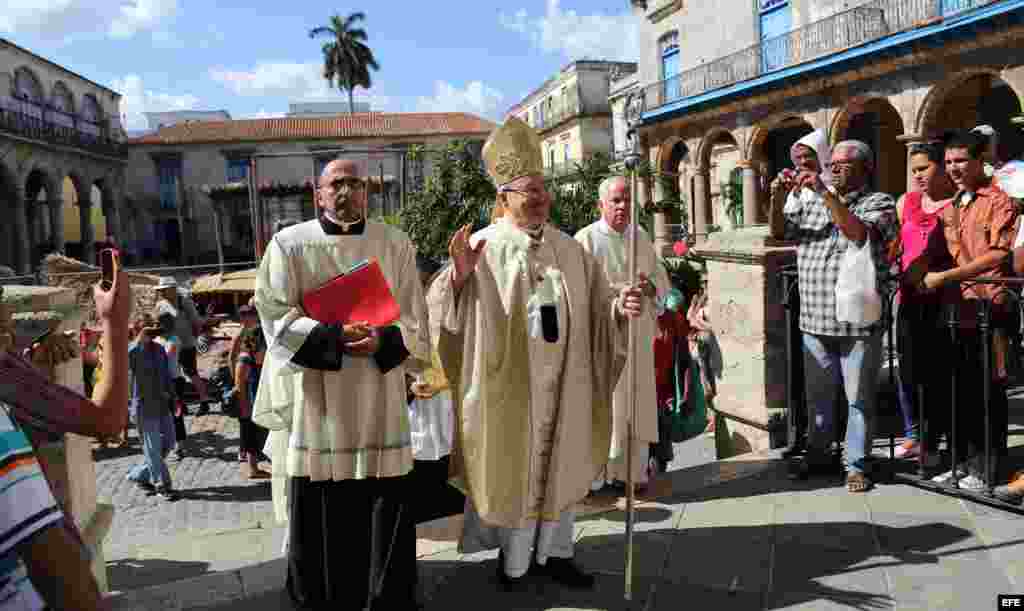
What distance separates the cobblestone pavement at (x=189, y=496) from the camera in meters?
6.25

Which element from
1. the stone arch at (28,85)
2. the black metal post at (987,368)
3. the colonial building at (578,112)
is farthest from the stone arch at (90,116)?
the black metal post at (987,368)

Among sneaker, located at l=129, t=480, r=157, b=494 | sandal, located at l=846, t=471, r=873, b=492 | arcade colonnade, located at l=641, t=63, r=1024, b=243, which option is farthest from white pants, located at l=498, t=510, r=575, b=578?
arcade colonnade, located at l=641, t=63, r=1024, b=243

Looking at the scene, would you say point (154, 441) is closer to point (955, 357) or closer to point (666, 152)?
point (955, 357)

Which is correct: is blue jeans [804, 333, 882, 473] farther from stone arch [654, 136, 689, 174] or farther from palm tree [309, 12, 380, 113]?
palm tree [309, 12, 380, 113]

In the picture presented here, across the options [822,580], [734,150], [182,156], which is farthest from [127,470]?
[182,156]

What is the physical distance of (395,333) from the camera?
3121mm

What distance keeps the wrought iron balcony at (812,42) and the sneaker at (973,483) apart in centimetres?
1373

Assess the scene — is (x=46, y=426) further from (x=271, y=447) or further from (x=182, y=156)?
(x=182, y=156)

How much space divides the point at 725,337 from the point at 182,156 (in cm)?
4806

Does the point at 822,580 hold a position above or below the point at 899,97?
below

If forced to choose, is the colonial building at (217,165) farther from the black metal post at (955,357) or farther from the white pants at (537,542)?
the white pants at (537,542)

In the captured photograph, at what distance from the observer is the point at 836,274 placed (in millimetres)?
4098

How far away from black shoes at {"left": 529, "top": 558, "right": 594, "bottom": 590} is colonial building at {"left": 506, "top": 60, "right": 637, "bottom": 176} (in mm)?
36945

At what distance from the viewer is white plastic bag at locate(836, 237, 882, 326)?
395cm
